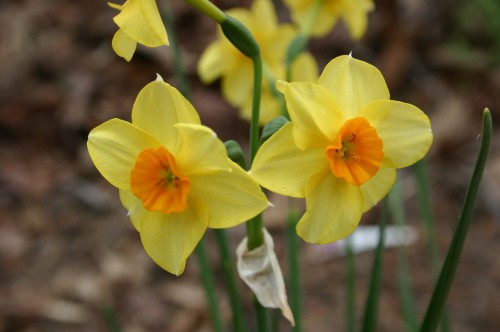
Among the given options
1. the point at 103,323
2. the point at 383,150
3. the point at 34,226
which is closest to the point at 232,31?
the point at 383,150

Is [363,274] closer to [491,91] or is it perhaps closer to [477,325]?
[477,325]

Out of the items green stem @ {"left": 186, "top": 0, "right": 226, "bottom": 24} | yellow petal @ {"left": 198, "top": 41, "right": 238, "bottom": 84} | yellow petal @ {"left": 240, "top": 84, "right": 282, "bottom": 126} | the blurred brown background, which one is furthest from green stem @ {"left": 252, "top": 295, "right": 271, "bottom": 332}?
the blurred brown background

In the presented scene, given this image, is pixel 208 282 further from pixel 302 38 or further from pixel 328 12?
pixel 328 12

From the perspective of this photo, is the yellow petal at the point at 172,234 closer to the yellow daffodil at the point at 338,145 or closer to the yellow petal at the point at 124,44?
the yellow daffodil at the point at 338,145

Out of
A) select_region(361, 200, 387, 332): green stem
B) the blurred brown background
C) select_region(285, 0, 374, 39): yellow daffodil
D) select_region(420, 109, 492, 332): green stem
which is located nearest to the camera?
select_region(420, 109, 492, 332): green stem

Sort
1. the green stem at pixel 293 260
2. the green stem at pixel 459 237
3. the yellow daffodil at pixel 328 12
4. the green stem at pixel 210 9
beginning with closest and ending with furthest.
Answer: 1. the green stem at pixel 459 237
2. the green stem at pixel 210 9
3. the green stem at pixel 293 260
4. the yellow daffodil at pixel 328 12

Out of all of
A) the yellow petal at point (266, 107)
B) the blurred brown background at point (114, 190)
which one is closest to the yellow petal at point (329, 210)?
the yellow petal at point (266, 107)

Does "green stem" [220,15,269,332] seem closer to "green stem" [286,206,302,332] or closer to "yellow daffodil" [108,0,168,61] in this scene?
"yellow daffodil" [108,0,168,61]
